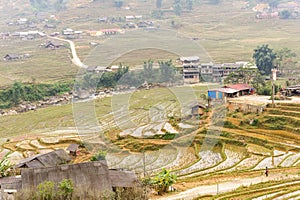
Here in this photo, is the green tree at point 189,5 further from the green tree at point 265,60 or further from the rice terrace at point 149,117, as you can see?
the green tree at point 265,60

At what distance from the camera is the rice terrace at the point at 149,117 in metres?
12.4

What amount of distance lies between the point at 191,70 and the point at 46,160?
22.2 meters

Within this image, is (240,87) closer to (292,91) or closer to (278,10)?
(292,91)

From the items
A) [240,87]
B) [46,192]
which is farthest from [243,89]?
Result: [46,192]

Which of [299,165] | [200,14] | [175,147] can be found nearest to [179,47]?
[175,147]

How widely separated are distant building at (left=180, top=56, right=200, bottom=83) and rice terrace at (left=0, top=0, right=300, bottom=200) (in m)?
0.10

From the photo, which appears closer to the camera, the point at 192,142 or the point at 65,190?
the point at 65,190

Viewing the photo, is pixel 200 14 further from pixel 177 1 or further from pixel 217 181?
pixel 217 181

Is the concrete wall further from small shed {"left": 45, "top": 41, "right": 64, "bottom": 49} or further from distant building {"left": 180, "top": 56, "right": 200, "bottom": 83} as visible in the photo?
small shed {"left": 45, "top": 41, "right": 64, "bottom": 49}

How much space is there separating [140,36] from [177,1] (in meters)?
42.4

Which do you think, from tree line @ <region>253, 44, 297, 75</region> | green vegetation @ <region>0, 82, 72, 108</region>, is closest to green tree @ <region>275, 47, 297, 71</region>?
tree line @ <region>253, 44, 297, 75</region>

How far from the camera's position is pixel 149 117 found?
2731 cm

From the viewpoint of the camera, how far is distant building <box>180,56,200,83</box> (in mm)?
37844

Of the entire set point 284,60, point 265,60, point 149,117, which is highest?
point 265,60
